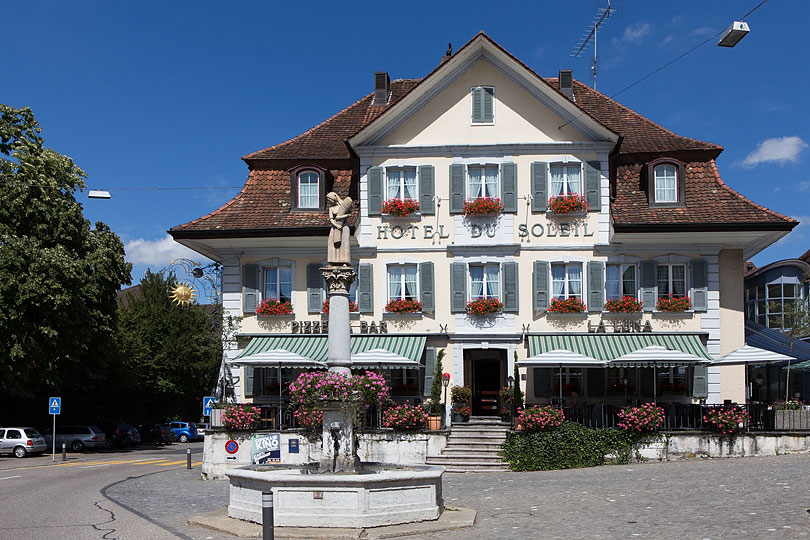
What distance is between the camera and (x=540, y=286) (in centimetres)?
2673

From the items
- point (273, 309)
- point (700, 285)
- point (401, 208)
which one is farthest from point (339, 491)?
point (700, 285)

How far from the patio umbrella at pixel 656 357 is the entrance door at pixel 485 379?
4.35 m

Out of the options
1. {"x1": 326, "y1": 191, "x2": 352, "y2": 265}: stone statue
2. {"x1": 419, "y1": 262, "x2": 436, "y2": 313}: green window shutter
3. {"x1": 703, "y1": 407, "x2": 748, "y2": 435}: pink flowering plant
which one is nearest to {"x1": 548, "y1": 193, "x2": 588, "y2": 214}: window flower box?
{"x1": 419, "y1": 262, "x2": 436, "y2": 313}: green window shutter

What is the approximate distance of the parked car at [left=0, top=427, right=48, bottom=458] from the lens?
36.5 metres

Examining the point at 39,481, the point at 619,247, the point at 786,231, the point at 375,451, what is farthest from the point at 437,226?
the point at 39,481

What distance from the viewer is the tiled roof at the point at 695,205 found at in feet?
84.6

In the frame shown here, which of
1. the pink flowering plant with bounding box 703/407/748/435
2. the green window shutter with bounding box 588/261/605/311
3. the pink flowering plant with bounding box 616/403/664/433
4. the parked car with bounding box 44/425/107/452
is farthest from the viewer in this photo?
the parked car with bounding box 44/425/107/452

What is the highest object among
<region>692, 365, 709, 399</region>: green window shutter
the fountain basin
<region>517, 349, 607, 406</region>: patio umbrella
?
<region>517, 349, 607, 406</region>: patio umbrella

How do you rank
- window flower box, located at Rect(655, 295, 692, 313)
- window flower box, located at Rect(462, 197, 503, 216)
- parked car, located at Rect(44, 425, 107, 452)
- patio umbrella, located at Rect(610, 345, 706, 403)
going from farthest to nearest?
parked car, located at Rect(44, 425, 107, 452) < window flower box, located at Rect(462, 197, 503, 216) < window flower box, located at Rect(655, 295, 692, 313) < patio umbrella, located at Rect(610, 345, 706, 403)

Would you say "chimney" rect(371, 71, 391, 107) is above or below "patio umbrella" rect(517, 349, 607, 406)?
above

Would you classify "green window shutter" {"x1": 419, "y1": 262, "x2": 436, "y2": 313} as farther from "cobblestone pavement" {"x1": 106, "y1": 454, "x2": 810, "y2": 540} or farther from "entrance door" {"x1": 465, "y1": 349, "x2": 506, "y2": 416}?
"cobblestone pavement" {"x1": 106, "y1": 454, "x2": 810, "y2": 540}

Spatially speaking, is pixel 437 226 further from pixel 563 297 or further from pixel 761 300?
pixel 761 300

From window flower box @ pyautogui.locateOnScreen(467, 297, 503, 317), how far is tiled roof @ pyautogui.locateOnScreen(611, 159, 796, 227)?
438 centimetres

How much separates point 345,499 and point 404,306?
13.7 meters
